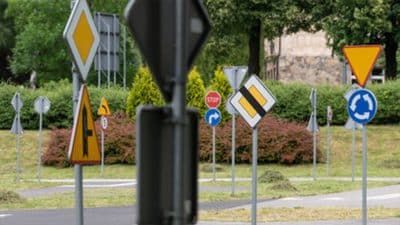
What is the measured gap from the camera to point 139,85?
43781mm

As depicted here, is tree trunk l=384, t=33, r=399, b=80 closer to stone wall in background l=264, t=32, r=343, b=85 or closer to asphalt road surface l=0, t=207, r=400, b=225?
stone wall in background l=264, t=32, r=343, b=85

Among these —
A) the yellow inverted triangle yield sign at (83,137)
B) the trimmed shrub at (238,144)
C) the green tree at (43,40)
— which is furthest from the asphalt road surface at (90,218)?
the green tree at (43,40)

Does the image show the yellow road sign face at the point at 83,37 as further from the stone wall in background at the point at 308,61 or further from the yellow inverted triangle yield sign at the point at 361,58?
the stone wall in background at the point at 308,61

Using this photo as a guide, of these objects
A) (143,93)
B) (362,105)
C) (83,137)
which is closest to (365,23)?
(143,93)

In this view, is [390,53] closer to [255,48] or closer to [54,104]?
[255,48]

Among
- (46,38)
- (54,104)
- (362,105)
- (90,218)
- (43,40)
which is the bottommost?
(90,218)

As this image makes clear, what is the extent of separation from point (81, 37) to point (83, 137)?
972mm

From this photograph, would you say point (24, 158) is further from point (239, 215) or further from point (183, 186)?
point (183, 186)

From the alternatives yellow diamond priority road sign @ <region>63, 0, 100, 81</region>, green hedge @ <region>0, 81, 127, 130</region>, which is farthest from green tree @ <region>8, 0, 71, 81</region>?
yellow diamond priority road sign @ <region>63, 0, 100, 81</region>

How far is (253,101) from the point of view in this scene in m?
13.5

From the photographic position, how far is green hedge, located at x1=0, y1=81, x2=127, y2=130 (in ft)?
156

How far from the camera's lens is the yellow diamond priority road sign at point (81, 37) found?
8.38 m

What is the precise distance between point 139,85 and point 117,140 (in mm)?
3572

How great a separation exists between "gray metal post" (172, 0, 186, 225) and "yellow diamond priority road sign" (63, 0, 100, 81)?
3.65 m
